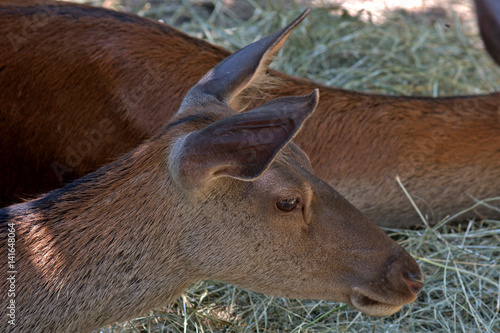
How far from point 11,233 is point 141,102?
1863 millimetres

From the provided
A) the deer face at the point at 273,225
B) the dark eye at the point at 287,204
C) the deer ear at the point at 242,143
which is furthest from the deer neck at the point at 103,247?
the dark eye at the point at 287,204

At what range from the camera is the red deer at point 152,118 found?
4.57m

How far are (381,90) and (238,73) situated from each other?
3.42 m

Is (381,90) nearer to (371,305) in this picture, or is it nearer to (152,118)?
(152,118)

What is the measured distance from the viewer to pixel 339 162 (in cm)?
470

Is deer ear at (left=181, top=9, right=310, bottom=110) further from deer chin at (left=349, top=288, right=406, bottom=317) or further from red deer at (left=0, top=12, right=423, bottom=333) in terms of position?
deer chin at (left=349, top=288, right=406, bottom=317)

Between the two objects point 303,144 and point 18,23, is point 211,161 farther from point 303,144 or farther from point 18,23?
point 18,23

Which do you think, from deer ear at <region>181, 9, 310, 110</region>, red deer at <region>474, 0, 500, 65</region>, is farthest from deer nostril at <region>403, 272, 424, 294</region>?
red deer at <region>474, 0, 500, 65</region>

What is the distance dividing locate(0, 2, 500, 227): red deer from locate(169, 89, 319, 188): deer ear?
5.90 ft

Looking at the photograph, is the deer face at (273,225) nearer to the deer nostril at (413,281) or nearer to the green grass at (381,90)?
the deer nostril at (413,281)

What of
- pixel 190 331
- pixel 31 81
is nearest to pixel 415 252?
pixel 190 331

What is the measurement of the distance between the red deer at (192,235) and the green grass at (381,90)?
837 millimetres

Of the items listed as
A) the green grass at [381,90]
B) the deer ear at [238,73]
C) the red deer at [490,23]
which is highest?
the deer ear at [238,73]

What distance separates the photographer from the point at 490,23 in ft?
17.0
